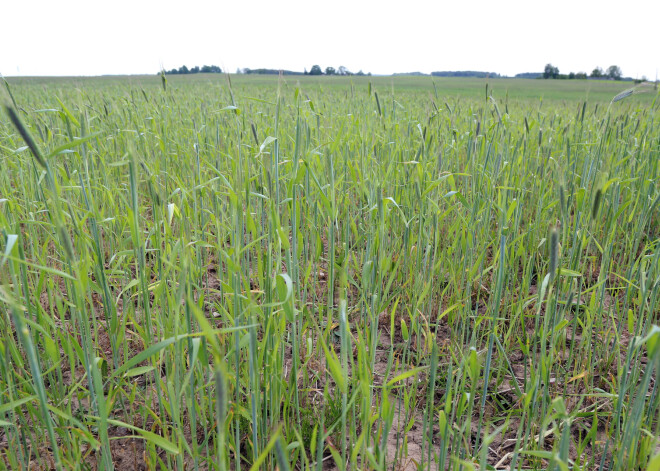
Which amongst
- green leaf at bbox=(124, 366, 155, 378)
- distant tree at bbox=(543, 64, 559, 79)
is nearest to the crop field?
green leaf at bbox=(124, 366, 155, 378)

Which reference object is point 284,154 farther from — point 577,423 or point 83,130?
point 577,423

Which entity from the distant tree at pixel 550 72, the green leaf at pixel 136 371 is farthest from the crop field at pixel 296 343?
the distant tree at pixel 550 72

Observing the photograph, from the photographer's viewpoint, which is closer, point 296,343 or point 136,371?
point 136,371

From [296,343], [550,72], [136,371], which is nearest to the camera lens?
[136,371]

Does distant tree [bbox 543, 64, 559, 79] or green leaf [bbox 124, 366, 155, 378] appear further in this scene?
distant tree [bbox 543, 64, 559, 79]

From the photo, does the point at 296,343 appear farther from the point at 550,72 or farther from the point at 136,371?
the point at 550,72

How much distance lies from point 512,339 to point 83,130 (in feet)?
4.91

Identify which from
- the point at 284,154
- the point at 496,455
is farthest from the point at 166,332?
the point at 284,154

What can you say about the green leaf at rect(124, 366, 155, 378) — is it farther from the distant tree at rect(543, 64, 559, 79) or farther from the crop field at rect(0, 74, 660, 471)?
the distant tree at rect(543, 64, 559, 79)

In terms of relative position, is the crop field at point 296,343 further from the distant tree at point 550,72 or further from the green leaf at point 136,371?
the distant tree at point 550,72

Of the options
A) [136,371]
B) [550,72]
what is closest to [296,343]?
[136,371]

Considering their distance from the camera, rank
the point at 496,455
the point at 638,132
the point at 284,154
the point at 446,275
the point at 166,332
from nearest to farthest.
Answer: the point at 166,332
the point at 496,455
the point at 446,275
the point at 284,154
the point at 638,132

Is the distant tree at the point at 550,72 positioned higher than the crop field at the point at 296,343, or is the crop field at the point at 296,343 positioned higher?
the distant tree at the point at 550,72

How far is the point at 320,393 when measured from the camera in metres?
1.21
